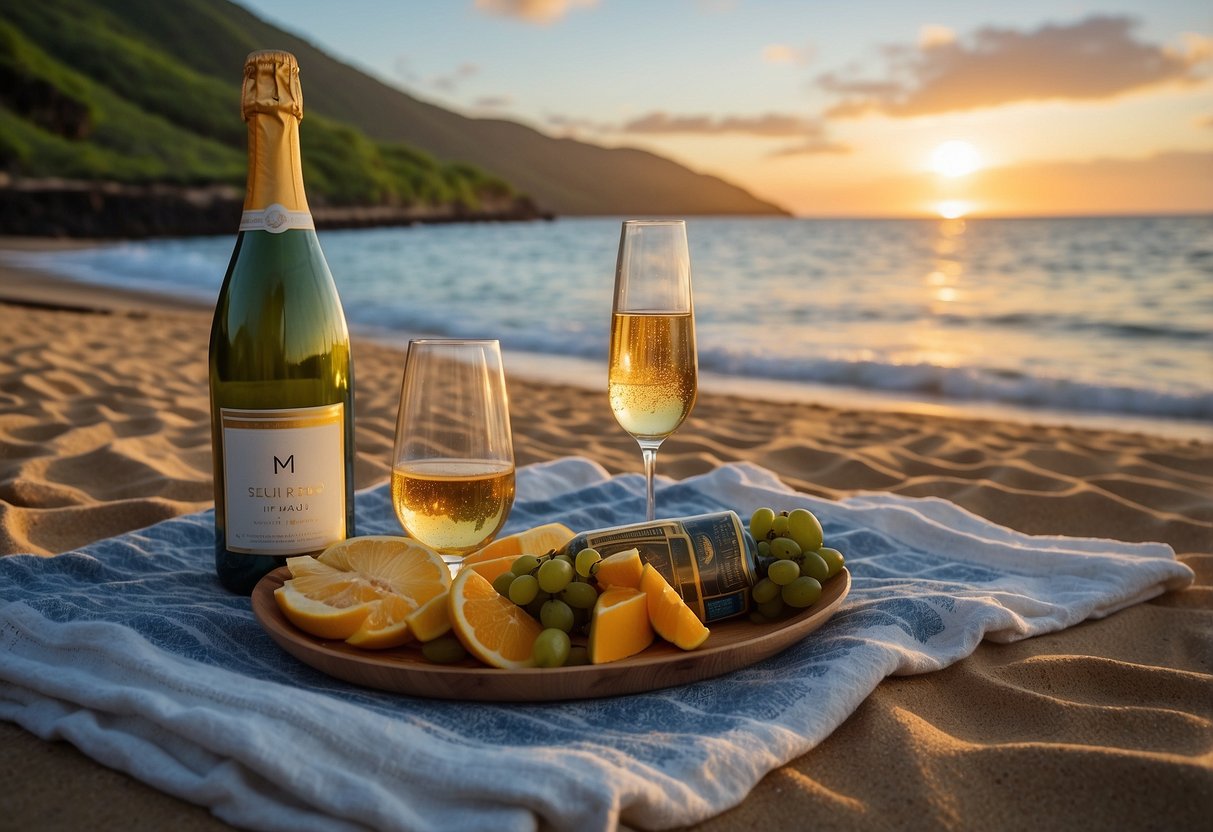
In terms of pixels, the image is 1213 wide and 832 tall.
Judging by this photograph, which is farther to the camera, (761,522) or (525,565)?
(761,522)

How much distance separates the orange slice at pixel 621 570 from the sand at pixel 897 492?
0.35 meters

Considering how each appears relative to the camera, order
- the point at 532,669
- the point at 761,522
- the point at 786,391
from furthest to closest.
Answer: the point at 786,391
the point at 761,522
the point at 532,669

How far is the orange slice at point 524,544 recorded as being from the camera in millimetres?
1766

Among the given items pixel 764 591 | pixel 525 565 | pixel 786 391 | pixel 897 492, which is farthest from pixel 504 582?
pixel 786 391

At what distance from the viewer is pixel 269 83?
188 cm

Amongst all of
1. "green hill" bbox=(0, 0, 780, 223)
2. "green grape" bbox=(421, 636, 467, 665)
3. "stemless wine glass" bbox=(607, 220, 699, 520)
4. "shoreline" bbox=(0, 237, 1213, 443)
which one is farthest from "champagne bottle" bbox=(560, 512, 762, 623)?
"green hill" bbox=(0, 0, 780, 223)

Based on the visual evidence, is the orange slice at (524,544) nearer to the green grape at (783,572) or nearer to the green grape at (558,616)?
the green grape at (558,616)

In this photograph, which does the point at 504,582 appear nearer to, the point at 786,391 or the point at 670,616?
the point at 670,616

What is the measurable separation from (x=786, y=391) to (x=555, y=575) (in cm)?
584

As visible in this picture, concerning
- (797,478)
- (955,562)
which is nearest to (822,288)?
(797,478)

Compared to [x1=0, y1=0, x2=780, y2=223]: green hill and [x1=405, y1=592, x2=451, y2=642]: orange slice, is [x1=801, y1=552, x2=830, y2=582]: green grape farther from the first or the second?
[x1=0, y1=0, x2=780, y2=223]: green hill

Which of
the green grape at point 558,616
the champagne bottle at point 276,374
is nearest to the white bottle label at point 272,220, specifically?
the champagne bottle at point 276,374

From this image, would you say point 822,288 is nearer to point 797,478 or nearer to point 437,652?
point 797,478

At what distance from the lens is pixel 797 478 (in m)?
3.57
